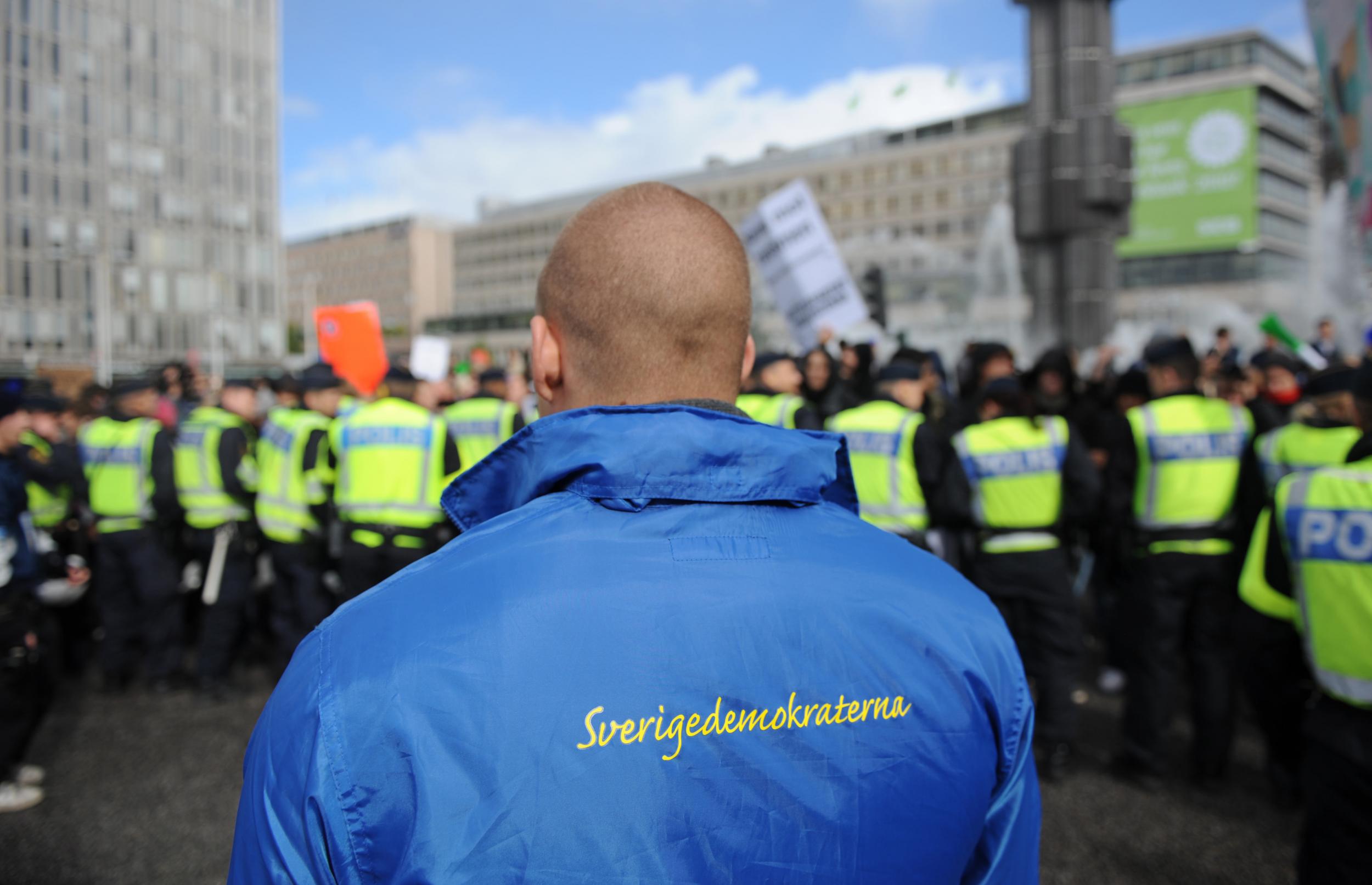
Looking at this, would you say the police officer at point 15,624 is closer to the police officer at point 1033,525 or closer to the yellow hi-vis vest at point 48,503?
the yellow hi-vis vest at point 48,503

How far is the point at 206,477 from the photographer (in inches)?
277

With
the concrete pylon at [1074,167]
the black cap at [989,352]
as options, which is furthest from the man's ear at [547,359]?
the concrete pylon at [1074,167]

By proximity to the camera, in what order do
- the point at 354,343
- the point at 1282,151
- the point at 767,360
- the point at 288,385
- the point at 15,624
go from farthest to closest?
the point at 1282,151, the point at 354,343, the point at 288,385, the point at 767,360, the point at 15,624

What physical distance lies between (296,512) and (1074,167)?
15.2 metres

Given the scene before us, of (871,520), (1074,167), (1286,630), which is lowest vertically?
(1286,630)

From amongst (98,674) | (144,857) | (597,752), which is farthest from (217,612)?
(597,752)

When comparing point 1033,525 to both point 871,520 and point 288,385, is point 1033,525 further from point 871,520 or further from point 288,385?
point 288,385

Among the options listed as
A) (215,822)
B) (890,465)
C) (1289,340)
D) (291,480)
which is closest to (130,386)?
(291,480)

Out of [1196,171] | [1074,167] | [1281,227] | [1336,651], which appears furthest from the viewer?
[1281,227]

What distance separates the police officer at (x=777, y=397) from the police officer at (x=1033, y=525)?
1.31 meters

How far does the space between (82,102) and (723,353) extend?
71654mm

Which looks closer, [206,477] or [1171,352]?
[1171,352]

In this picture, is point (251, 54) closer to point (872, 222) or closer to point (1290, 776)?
point (872, 222)

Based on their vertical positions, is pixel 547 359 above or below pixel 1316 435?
above
